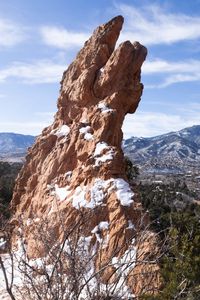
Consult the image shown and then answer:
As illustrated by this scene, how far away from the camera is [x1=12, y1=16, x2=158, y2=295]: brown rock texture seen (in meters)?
18.6

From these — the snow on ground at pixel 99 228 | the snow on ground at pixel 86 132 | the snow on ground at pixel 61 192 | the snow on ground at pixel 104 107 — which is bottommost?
the snow on ground at pixel 99 228

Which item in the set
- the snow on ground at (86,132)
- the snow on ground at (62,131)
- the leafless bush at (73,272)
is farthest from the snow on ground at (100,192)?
the leafless bush at (73,272)

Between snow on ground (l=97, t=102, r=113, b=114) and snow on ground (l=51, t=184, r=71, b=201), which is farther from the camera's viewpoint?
snow on ground (l=97, t=102, r=113, b=114)

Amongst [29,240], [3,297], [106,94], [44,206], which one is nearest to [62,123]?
[106,94]

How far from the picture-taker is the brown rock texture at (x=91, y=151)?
18594 millimetres

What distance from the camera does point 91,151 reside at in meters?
20.6

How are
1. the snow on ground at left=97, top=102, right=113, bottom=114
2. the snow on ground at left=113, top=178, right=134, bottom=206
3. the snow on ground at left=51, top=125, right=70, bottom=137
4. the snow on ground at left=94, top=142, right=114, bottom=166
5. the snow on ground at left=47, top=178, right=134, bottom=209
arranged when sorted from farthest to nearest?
1. the snow on ground at left=51, top=125, right=70, bottom=137
2. the snow on ground at left=97, top=102, right=113, bottom=114
3. the snow on ground at left=94, top=142, right=114, bottom=166
4. the snow on ground at left=47, top=178, right=134, bottom=209
5. the snow on ground at left=113, top=178, right=134, bottom=206

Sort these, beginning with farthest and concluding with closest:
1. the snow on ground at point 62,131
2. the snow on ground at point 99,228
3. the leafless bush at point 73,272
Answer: the snow on ground at point 62,131 < the snow on ground at point 99,228 < the leafless bush at point 73,272

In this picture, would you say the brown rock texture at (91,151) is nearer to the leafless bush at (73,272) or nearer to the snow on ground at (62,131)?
the snow on ground at (62,131)


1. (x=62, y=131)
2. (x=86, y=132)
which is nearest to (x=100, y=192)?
(x=86, y=132)

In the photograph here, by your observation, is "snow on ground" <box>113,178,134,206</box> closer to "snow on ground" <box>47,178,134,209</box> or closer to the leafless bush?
"snow on ground" <box>47,178,134,209</box>

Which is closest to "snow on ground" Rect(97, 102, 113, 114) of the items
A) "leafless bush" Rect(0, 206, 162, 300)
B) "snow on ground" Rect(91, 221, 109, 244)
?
"snow on ground" Rect(91, 221, 109, 244)

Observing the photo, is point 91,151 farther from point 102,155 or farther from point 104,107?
point 104,107

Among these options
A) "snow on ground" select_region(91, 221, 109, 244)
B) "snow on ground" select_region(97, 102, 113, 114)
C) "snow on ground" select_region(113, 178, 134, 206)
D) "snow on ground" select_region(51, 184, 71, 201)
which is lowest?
"snow on ground" select_region(91, 221, 109, 244)
